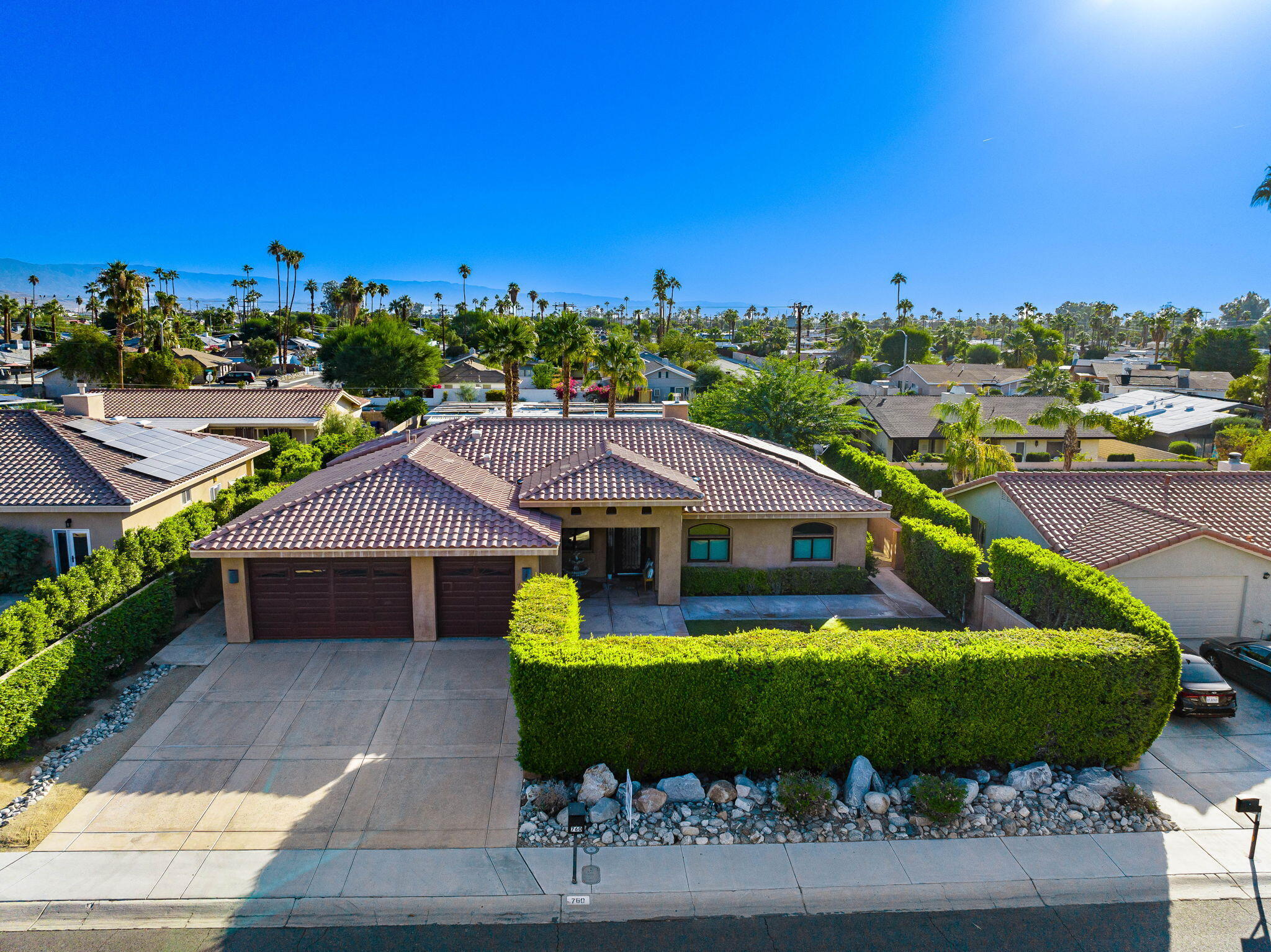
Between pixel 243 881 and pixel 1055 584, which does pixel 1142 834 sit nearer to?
pixel 1055 584

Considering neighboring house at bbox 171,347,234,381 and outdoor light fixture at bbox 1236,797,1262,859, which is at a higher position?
neighboring house at bbox 171,347,234,381

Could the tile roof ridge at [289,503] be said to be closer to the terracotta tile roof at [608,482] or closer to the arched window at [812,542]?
the terracotta tile roof at [608,482]

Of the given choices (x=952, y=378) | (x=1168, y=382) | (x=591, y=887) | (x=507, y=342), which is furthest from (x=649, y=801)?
(x=1168, y=382)

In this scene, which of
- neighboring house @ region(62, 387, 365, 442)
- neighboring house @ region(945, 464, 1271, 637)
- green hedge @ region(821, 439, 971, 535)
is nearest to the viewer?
neighboring house @ region(945, 464, 1271, 637)

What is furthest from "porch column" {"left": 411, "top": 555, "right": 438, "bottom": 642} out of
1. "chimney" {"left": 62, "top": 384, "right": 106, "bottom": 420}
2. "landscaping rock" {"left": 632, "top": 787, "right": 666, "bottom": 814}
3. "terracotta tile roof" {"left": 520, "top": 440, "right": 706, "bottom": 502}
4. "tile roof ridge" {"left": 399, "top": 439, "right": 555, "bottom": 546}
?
"chimney" {"left": 62, "top": 384, "right": 106, "bottom": 420}

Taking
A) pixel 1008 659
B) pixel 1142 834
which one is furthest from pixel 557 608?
pixel 1142 834

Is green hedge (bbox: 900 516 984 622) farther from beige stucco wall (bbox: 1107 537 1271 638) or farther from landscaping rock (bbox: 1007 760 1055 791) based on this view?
landscaping rock (bbox: 1007 760 1055 791)
